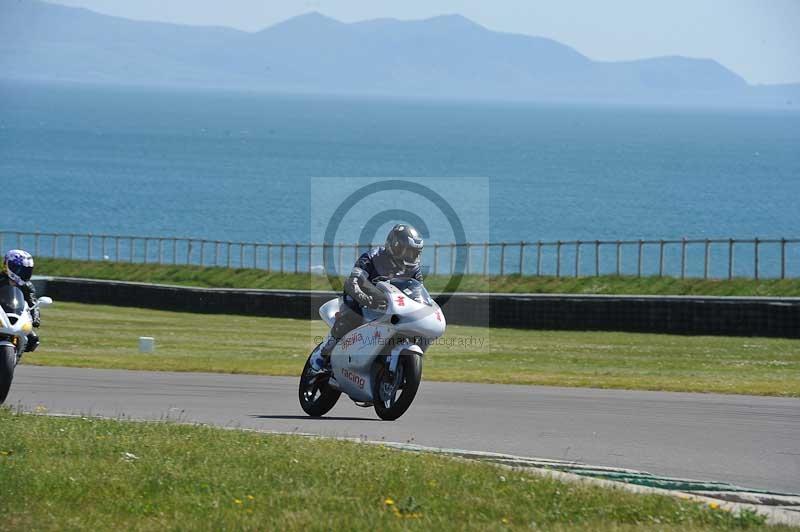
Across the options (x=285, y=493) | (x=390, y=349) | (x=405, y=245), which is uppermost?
(x=405, y=245)

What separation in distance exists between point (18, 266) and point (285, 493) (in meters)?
6.35

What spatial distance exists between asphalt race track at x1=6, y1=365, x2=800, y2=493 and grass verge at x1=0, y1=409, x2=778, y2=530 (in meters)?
1.71

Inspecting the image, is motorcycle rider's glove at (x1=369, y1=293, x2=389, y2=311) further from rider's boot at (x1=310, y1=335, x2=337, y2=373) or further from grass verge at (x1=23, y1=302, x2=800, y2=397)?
grass verge at (x1=23, y1=302, x2=800, y2=397)

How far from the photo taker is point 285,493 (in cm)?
908

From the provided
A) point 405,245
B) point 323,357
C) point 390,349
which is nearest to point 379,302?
point 390,349

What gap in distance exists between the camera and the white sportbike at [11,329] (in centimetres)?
1385

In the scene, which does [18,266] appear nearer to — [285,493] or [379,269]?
[379,269]

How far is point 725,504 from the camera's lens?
356 inches

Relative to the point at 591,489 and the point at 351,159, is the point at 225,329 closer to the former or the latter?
the point at 591,489

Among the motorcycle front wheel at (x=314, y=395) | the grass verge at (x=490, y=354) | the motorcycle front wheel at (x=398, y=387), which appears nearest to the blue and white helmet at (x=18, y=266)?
the motorcycle front wheel at (x=314, y=395)

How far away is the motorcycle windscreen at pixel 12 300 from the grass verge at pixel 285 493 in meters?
3.10

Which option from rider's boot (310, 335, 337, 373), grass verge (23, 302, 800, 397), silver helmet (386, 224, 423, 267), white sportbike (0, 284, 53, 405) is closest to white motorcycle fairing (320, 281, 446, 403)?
rider's boot (310, 335, 337, 373)

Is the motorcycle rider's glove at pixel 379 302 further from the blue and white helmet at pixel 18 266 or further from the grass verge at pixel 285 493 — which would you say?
the blue and white helmet at pixel 18 266

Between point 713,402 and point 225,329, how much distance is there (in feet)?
64.1
